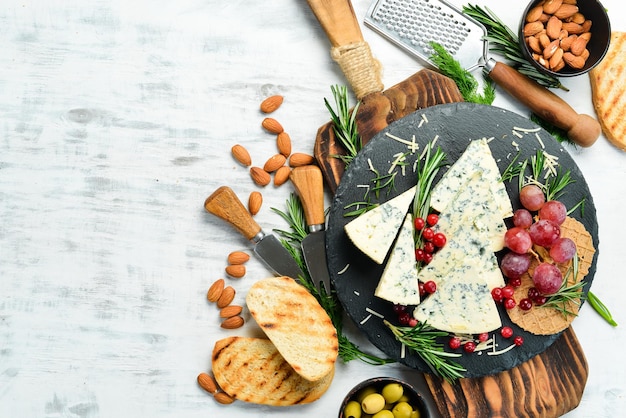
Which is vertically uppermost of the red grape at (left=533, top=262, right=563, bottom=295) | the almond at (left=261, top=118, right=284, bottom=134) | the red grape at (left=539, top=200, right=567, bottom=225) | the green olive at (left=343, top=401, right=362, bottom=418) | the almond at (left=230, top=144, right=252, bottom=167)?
the red grape at (left=539, top=200, right=567, bottom=225)

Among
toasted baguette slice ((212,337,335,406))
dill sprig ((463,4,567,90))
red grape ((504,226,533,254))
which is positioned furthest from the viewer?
dill sprig ((463,4,567,90))

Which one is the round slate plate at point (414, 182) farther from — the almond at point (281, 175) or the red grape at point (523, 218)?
the almond at point (281, 175)

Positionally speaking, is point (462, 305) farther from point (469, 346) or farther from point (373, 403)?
point (373, 403)

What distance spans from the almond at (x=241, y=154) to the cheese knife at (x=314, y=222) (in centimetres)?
16

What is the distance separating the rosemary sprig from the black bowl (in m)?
0.55

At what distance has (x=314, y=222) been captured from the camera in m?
2.00

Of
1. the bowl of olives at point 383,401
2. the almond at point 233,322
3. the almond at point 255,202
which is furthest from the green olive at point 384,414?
the almond at point 255,202

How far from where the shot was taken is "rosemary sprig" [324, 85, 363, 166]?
198cm

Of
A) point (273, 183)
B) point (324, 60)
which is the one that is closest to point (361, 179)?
point (273, 183)

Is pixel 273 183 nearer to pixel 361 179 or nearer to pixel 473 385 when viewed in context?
pixel 361 179

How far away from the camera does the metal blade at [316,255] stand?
200 centimetres

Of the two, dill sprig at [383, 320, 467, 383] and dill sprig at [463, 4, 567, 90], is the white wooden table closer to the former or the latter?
dill sprig at [383, 320, 467, 383]

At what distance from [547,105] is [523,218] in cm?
41

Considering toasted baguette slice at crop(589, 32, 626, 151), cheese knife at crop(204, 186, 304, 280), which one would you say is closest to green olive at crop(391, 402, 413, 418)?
cheese knife at crop(204, 186, 304, 280)
